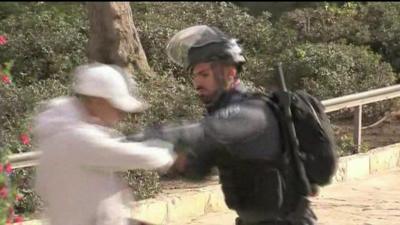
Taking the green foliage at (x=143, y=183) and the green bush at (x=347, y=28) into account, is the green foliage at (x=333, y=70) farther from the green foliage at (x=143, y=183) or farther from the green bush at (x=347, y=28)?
the green foliage at (x=143, y=183)

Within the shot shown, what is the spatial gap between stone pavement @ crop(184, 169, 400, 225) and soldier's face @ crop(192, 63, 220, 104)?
13.8ft

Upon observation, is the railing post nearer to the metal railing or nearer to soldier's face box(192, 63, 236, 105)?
the metal railing

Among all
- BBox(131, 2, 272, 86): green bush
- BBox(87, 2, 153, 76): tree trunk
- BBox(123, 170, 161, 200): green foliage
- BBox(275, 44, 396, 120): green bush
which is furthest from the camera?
BBox(131, 2, 272, 86): green bush

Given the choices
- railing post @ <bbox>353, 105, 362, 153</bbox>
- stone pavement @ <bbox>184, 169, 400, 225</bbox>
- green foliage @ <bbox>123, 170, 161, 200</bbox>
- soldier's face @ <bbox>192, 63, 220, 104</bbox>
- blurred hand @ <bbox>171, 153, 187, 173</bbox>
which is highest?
soldier's face @ <bbox>192, 63, 220, 104</bbox>

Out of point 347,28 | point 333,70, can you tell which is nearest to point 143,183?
point 333,70

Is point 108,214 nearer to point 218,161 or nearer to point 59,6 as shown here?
point 218,161

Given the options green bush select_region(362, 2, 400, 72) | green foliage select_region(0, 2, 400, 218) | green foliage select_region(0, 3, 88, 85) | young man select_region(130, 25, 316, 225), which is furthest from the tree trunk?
young man select_region(130, 25, 316, 225)

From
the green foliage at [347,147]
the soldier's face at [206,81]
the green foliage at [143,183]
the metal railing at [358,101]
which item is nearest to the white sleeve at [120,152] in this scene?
the soldier's face at [206,81]

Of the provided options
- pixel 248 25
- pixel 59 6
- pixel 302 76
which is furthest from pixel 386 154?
pixel 59 6

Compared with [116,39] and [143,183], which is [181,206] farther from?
[116,39]

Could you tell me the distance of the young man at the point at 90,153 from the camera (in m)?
3.45

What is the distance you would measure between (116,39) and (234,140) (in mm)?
7441

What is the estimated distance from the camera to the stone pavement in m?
7.86

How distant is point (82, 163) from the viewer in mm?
3480
